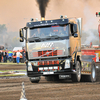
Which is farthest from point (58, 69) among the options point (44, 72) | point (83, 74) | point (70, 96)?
point (70, 96)

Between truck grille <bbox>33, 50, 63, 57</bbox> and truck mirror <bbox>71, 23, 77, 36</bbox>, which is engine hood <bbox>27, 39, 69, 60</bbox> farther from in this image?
truck mirror <bbox>71, 23, 77, 36</bbox>

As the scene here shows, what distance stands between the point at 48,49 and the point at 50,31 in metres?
0.86

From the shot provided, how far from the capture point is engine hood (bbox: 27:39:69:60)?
13.8m

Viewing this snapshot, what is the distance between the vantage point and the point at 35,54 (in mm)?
14164

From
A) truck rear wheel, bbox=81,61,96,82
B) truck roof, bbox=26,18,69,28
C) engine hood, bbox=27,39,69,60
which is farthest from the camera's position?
truck rear wheel, bbox=81,61,96,82

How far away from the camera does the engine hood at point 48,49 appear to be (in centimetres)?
1382

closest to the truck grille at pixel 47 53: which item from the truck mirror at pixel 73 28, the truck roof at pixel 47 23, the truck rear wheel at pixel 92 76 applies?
the truck mirror at pixel 73 28

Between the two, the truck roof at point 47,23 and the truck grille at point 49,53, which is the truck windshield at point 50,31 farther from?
the truck grille at point 49,53

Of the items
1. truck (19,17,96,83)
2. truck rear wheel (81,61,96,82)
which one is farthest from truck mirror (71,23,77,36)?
truck rear wheel (81,61,96,82)

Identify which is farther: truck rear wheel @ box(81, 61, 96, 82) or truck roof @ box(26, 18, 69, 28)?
truck rear wheel @ box(81, 61, 96, 82)

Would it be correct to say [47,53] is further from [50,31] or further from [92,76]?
[92,76]

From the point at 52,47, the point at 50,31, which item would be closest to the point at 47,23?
the point at 50,31

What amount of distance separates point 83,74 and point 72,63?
62.4 inches

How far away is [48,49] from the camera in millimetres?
13969
